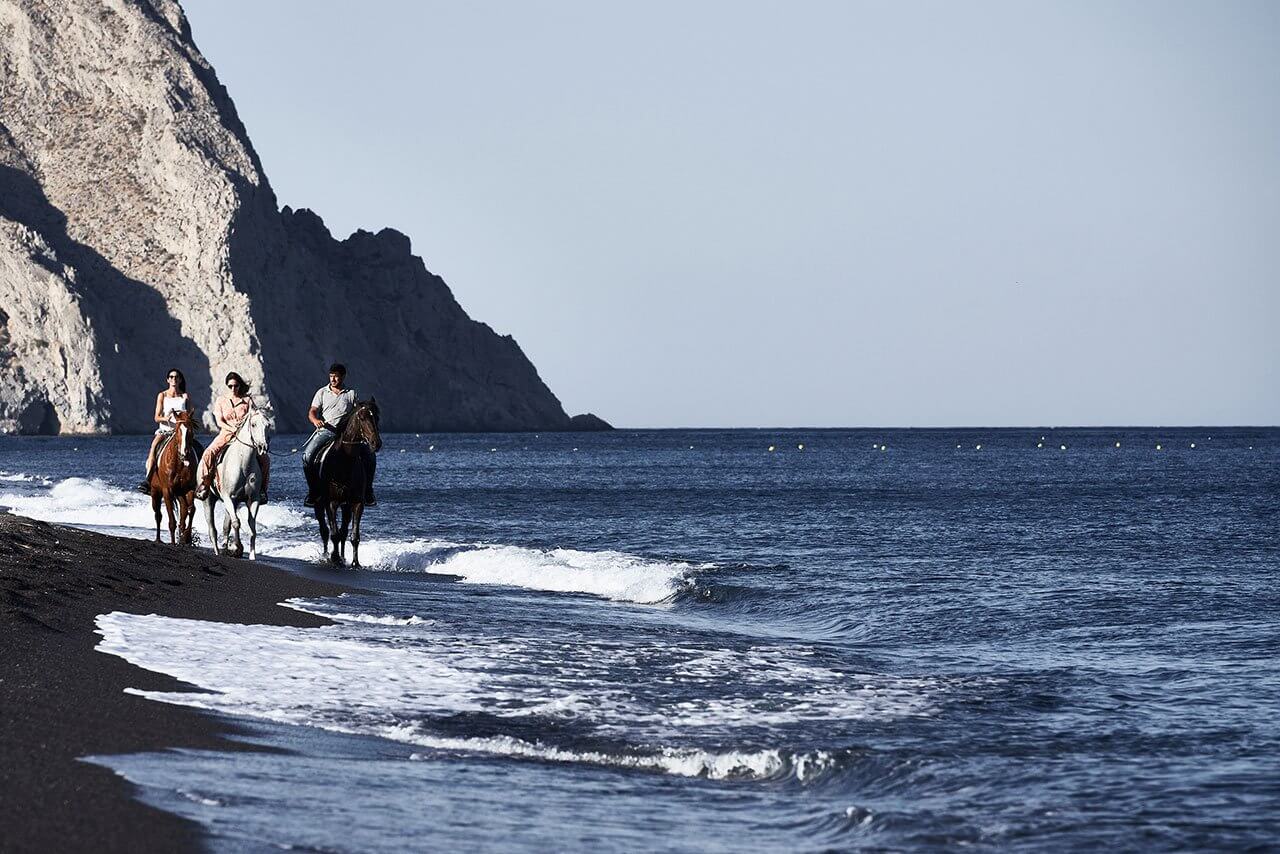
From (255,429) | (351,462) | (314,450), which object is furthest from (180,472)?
(351,462)

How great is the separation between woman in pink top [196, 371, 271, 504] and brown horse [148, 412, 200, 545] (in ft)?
0.62

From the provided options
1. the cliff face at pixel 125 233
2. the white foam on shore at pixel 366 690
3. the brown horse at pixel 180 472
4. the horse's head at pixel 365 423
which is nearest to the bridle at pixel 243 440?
the brown horse at pixel 180 472

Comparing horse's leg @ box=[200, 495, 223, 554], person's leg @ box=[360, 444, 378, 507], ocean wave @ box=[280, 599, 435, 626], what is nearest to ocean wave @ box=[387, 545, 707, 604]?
person's leg @ box=[360, 444, 378, 507]

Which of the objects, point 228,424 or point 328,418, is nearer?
point 228,424

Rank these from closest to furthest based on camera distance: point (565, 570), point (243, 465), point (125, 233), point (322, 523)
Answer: point (243, 465)
point (322, 523)
point (565, 570)
point (125, 233)

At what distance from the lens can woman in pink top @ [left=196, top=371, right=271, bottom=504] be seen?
21.4 metres

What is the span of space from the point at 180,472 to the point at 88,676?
40.5ft

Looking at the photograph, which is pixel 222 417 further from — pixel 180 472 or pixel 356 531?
pixel 356 531

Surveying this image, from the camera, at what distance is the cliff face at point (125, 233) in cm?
16138

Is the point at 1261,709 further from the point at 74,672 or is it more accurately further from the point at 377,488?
the point at 377,488

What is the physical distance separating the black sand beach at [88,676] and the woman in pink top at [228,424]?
5.04 feet

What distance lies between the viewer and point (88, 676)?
34.7ft

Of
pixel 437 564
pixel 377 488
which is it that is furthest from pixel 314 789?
pixel 377 488

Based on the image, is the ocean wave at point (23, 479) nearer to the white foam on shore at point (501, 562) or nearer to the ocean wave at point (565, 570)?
the white foam on shore at point (501, 562)
